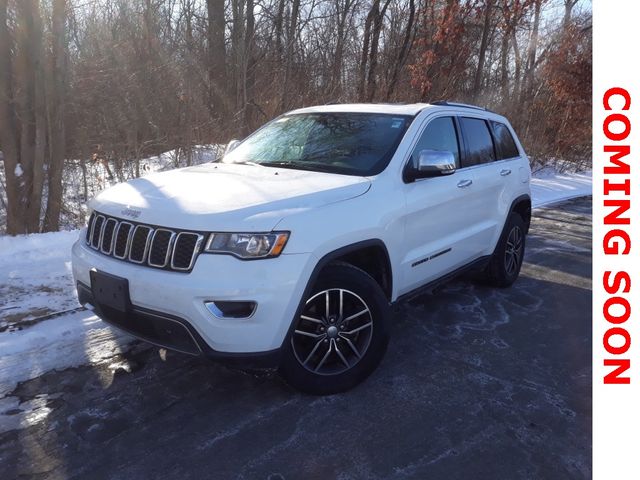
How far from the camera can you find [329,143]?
13.8 feet

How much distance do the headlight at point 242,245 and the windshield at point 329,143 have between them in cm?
111

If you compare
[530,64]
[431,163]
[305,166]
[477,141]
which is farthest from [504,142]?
[530,64]

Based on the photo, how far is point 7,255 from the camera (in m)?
5.73

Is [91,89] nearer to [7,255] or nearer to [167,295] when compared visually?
[7,255]

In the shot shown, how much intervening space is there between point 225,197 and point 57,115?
16.6ft

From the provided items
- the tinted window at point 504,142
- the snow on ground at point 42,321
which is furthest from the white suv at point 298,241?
the tinted window at point 504,142

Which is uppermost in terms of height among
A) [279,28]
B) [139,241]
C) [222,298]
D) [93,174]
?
[279,28]

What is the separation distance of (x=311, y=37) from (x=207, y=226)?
1397 cm

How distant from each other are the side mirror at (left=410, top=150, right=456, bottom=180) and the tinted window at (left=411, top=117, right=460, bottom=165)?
0.40ft

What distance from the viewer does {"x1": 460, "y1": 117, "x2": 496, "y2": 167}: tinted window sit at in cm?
481

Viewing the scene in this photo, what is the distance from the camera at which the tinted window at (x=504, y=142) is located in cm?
542

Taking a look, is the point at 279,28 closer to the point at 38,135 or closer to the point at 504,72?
the point at 504,72

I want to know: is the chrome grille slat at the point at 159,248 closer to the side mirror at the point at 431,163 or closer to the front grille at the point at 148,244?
the front grille at the point at 148,244

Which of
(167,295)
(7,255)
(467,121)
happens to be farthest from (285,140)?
(7,255)
